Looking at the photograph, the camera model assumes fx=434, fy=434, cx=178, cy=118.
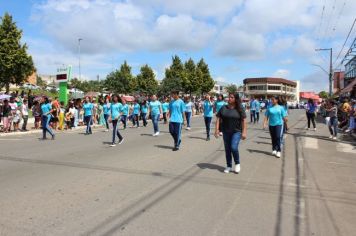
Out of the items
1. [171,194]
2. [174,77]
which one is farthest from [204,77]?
[171,194]

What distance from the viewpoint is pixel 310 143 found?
1560 cm

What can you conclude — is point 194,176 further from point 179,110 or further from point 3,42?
point 3,42

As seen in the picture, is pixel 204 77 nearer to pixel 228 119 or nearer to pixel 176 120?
pixel 176 120

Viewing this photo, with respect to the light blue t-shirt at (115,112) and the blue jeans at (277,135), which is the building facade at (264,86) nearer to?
the light blue t-shirt at (115,112)

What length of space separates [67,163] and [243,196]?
15.3 ft

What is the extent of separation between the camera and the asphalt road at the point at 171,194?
5344mm

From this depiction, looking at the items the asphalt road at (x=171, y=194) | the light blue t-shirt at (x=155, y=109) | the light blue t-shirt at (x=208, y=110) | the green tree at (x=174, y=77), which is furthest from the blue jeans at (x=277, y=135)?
the green tree at (x=174, y=77)

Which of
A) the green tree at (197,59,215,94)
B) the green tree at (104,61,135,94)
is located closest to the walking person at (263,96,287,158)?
the green tree at (197,59,215,94)

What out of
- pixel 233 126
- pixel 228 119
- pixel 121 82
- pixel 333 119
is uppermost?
pixel 121 82

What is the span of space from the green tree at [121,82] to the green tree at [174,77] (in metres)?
6.71

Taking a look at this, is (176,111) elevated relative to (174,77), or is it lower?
lower

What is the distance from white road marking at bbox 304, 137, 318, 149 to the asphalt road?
242cm

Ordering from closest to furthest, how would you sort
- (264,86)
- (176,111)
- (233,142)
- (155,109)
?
(233,142) < (176,111) < (155,109) < (264,86)

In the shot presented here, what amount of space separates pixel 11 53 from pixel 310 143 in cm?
3169
